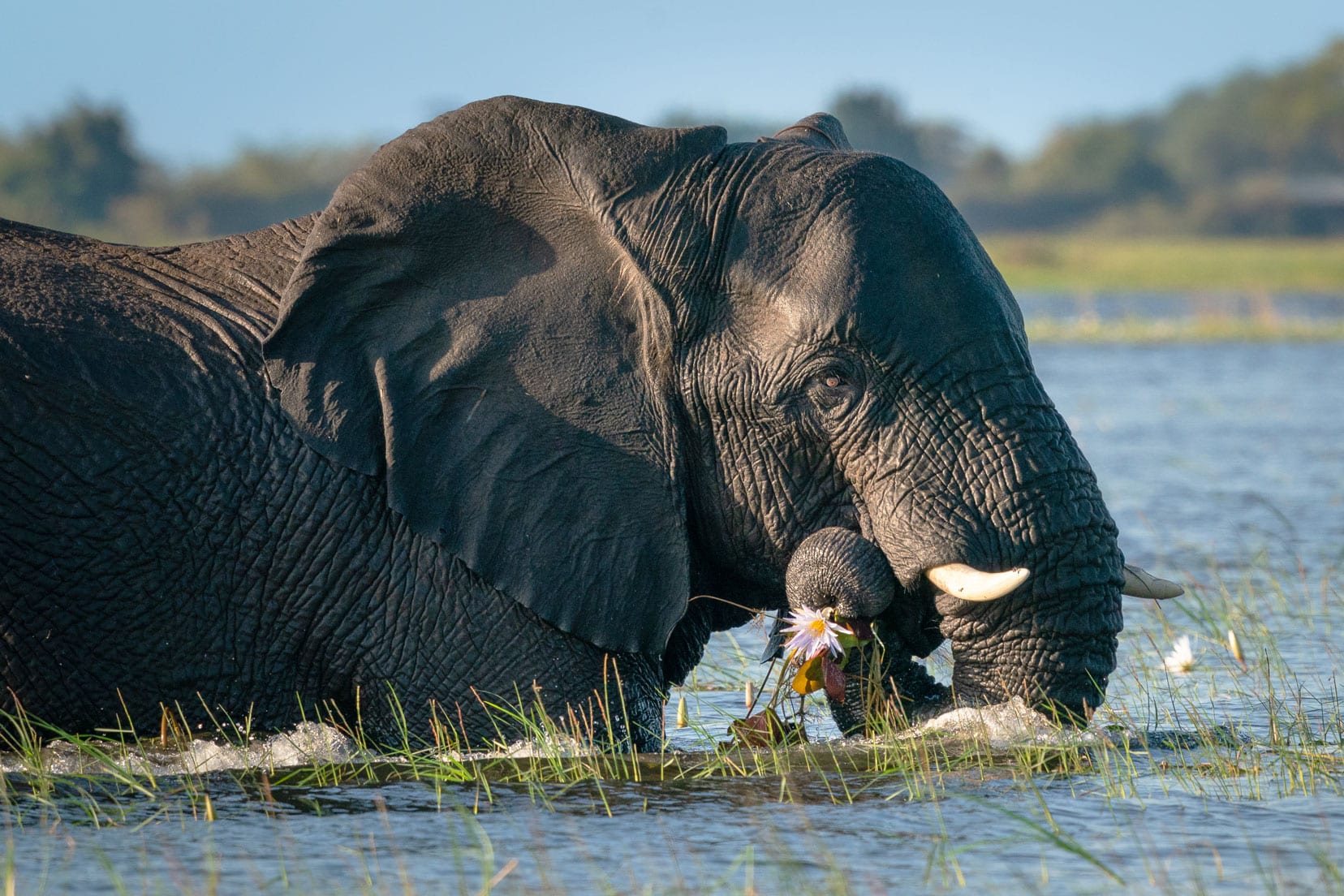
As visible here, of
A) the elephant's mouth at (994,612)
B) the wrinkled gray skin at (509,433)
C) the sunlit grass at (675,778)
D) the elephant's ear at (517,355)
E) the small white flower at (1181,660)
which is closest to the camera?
the sunlit grass at (675,778)

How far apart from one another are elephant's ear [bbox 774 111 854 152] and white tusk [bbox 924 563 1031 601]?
1323mm

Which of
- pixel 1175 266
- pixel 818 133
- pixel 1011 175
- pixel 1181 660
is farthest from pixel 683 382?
pixel 1011 175

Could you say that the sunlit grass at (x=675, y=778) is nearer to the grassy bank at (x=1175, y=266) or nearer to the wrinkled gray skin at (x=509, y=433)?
the wrinkled gray skin at (x=509, y=433)

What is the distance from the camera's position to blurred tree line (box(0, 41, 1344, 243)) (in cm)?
7044

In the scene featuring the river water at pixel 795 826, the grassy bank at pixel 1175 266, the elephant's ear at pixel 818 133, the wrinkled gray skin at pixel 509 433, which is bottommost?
the river water at pixel 795 826

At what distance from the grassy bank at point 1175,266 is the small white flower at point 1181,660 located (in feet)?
118

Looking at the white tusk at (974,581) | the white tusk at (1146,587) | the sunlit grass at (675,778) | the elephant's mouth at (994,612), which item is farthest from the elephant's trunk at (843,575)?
the white tusk at (1146,587)

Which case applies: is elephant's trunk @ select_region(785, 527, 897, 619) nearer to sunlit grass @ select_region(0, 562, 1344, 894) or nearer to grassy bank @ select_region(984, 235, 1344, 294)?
sunlit grass @ select_region(0, 562, 1344, 894)

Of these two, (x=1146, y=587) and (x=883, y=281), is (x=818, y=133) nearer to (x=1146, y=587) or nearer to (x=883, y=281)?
(x=883, y=281)

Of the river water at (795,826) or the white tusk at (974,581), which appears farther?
the white tusk at (974,581)

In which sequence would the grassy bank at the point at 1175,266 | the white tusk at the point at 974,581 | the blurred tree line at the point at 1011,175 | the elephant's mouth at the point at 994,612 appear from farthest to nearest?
the blurred tree line at the point at 1011,175 → the grassy bank at the point at 1175,266 → the elephant's mouth at the point at 994,612 → the white tusk at the point at 974,581

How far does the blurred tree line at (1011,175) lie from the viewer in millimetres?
70438

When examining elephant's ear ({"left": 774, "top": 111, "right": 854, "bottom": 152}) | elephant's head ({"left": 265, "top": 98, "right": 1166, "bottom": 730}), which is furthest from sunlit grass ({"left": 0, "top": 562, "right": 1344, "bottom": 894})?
elephant's ear ({"left": 774, "top": 111, "right": 854, "bottom": 152})

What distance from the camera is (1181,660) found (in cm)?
735
